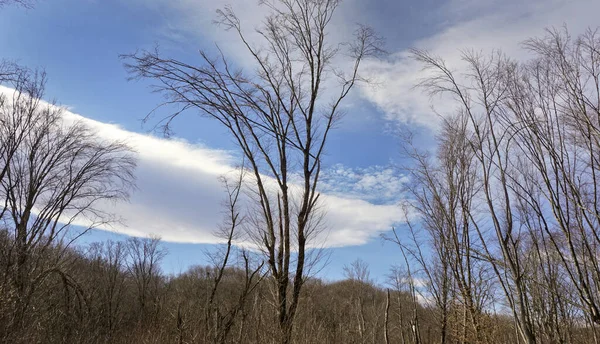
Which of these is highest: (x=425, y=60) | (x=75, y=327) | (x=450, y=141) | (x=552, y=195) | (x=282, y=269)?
(x=450, y=141)

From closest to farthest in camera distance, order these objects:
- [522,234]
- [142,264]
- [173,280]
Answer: [522,234], [142,264], [173,280]

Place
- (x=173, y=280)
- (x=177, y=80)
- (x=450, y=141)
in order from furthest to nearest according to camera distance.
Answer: (x=173, y=280) → (x=450, y=141) → (x=177, y=80)

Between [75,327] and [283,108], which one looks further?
[75,327]

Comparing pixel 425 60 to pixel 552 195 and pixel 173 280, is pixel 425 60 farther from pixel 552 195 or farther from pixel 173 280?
pixel 173 280

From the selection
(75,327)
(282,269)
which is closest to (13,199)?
(75,327)

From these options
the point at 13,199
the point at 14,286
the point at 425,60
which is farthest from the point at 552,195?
the point at 13,199

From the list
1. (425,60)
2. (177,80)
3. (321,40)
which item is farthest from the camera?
(321,40)

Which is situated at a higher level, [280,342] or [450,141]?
[450,141]

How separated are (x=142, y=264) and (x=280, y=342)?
36.3 meters

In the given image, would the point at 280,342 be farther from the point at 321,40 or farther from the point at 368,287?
the point at 368,287

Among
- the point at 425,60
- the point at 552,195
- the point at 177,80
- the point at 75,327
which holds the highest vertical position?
the point at 425,60

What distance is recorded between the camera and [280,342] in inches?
305

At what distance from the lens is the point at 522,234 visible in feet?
50.7

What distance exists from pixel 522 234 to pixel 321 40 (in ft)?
36.8
